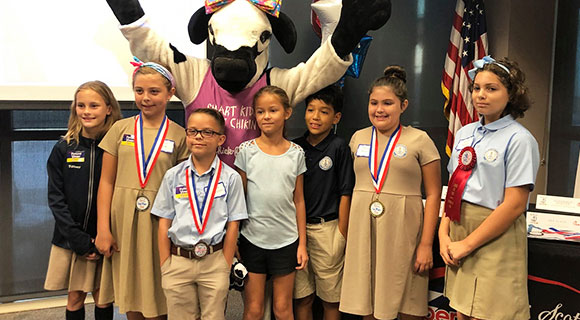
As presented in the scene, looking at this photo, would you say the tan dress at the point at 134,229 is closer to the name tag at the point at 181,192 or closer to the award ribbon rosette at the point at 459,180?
the name tag at the point at 181,192

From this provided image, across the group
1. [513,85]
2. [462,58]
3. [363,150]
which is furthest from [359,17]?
[462,58]

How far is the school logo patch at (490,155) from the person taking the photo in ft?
5.76

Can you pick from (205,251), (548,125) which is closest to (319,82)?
(205,251)

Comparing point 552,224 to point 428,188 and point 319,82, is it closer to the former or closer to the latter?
point 428,188

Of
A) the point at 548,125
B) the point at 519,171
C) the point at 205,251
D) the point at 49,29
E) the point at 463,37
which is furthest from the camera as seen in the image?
the point at 548,125

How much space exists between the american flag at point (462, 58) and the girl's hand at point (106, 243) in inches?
102

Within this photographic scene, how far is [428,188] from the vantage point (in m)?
2.02

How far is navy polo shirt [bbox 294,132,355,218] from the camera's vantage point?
213 centimetres

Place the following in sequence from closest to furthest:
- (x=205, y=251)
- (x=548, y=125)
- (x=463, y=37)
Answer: (x=205, y=251)
(x=463, y=37)
(x=548, y=125)

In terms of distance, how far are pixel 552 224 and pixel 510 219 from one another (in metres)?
0.65

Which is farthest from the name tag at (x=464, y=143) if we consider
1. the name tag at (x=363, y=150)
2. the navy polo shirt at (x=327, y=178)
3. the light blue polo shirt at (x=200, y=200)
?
the light blue polo shirt at (x=200, y=200)

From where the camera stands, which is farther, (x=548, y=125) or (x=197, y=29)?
(x=548, y=125)

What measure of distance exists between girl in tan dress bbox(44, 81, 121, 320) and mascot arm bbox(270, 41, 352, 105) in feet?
2.74

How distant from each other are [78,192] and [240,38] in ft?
3.31
